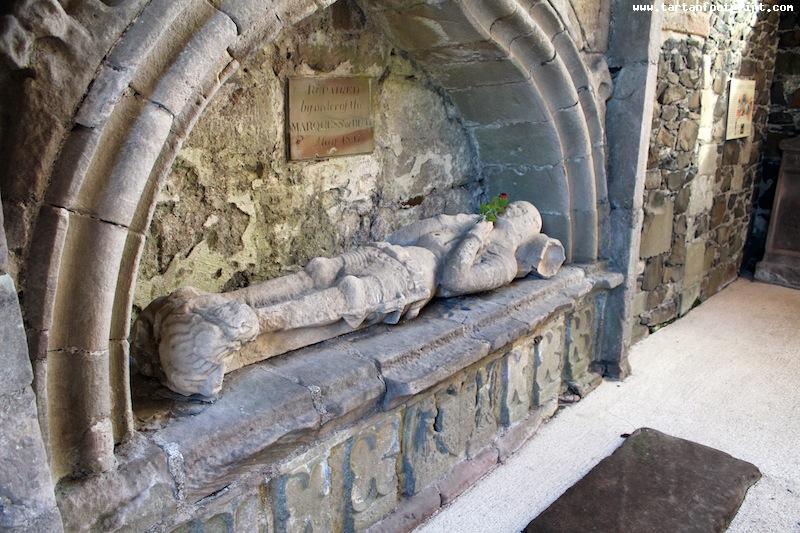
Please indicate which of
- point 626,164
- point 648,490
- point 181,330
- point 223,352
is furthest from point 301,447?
point 626,164

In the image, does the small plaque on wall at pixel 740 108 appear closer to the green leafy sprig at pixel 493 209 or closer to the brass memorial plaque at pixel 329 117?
the green leafy sprig at pixel 493 209

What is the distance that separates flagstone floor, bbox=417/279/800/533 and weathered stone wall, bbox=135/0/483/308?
1350mm

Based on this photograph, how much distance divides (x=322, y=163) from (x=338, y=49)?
1.72ft

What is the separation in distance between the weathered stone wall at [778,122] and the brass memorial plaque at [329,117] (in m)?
4.57

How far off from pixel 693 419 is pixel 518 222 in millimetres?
1412

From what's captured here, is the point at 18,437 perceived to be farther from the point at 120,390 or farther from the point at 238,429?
the point at 238,429

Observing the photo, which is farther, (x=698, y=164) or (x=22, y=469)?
(x=698, y=164)

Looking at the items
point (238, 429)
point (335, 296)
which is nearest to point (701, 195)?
point (335, 296)

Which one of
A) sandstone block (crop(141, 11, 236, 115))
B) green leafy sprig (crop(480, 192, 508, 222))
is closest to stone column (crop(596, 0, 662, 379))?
green leafy sprig (crop(480, 192, 508, 222))

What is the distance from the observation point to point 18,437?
4.33ft

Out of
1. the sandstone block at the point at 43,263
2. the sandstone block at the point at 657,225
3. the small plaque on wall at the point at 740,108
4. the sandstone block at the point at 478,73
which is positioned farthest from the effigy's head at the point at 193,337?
the small plaque on wall at the point at 740,108

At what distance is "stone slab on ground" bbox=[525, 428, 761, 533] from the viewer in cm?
251

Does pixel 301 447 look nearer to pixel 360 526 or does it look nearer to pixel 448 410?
pixel 360 526

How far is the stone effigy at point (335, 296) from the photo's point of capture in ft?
6.31
